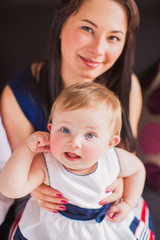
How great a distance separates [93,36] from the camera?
0.97 meters

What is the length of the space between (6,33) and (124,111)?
77 cm

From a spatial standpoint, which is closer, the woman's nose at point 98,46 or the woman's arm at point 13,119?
the woman's nose at point 98,46

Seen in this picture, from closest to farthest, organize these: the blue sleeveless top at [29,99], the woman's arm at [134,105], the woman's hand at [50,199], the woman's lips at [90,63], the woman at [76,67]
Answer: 1. the woman's hand at [50,199]
2. the woman at [76,67]
3. the woman's lips at [90,63]
4. the blue sleeveless top at [29,99]
5. the woman's arm at [134,105]

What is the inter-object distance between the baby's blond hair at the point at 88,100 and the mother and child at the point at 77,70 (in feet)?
0.79

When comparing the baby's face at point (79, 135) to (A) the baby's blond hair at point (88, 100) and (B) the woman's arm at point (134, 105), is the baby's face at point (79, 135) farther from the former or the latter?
(B) the woman's arm at point (134, 105)

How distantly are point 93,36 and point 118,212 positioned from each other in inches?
23.5

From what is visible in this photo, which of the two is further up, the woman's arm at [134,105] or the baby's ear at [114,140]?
the baby's ear at [114,140]

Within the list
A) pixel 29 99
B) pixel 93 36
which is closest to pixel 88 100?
pixel 93 36

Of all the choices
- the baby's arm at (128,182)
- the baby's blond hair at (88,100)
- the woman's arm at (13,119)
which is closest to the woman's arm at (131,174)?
the baby's arm at (128,182)

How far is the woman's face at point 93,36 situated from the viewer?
3.01ft

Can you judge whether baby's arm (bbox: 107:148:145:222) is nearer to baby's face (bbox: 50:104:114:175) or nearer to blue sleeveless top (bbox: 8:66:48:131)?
baby's face (bbox: 50:104:114:175)

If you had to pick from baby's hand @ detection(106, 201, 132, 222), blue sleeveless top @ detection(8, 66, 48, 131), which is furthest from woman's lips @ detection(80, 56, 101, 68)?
baby's hand @ detection(106, 201, 132, 222)

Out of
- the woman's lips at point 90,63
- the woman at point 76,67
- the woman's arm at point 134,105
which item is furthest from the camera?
the woman's arm at point 134,105

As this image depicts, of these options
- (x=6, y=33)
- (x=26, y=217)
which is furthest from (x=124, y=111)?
(x=6, y=33)
